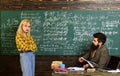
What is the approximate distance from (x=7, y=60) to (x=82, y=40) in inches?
65.0

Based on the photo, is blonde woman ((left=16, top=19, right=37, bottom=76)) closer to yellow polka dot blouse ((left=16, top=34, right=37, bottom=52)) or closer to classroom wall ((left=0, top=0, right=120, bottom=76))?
yellow polka dot blouse ((left=16, top=34, right=37, bottom=52))

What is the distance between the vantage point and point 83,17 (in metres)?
5.77

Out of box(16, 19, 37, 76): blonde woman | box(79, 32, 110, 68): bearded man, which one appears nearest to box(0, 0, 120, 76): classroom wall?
box(16, 19, 37, 76): blonde woman

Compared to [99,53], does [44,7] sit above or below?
above

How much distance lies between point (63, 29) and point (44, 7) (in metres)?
0.61

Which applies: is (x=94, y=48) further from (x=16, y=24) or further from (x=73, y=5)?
(x=16, y=24)

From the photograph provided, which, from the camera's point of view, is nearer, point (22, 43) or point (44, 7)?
point (22, 43)

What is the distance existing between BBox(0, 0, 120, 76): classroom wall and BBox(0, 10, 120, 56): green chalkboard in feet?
0.28


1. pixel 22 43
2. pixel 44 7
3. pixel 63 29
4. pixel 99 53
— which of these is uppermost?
pixel 44 7

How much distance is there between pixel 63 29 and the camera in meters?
5.79

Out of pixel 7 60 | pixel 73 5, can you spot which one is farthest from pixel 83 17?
pixel 7 60

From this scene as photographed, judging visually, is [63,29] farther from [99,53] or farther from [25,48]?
[99,53]

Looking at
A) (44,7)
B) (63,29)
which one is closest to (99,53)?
(63,29)

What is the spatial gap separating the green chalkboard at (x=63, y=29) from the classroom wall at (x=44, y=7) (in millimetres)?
85
